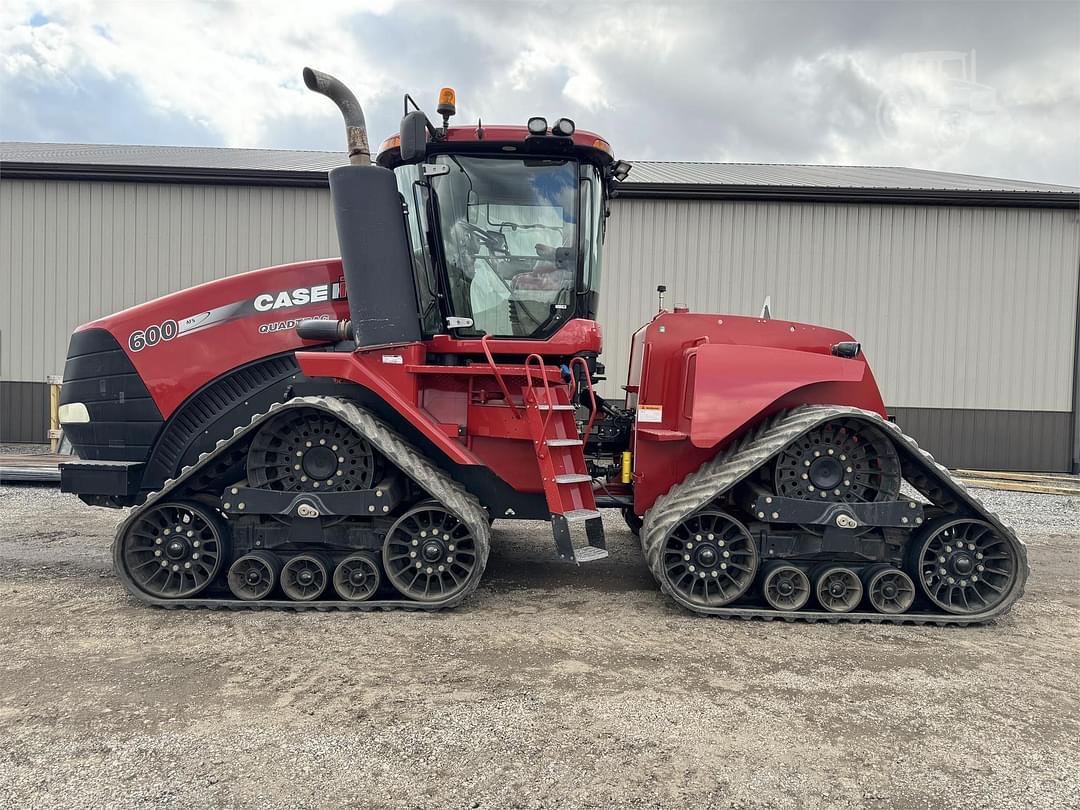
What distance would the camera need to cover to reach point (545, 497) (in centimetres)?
474

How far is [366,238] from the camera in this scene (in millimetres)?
4426

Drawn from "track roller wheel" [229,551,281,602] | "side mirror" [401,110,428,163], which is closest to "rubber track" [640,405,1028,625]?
"track roller wheel" [229,551,281,602]

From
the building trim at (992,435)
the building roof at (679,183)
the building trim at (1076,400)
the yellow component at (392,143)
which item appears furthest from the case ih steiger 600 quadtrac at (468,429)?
the building trim at (1076,400)

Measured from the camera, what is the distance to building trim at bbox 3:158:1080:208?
467 inches

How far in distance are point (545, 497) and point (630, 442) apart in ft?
2.80

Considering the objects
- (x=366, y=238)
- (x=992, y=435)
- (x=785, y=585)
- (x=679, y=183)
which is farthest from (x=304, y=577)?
(x=992, y=435)

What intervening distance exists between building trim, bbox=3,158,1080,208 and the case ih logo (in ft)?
26.2

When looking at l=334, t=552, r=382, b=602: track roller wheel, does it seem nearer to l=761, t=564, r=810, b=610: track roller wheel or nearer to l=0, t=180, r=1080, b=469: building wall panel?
l=761, t=564, r=810, b=610: track roller wheel

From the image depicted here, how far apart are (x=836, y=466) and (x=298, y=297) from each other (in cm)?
376

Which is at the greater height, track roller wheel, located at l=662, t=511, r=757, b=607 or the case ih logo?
the case ih logo

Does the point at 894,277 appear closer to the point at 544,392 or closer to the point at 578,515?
the point at 544,392

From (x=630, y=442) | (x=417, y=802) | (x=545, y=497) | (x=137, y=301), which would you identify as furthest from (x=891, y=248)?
(x=137, y=301)

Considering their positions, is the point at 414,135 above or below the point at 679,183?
below

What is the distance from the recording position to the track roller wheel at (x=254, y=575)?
421cm
